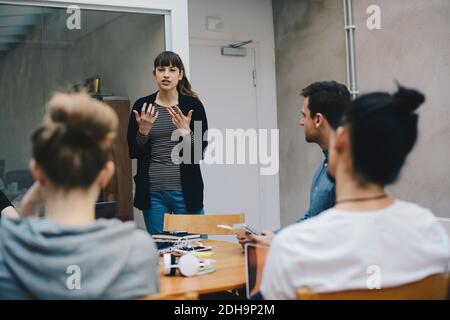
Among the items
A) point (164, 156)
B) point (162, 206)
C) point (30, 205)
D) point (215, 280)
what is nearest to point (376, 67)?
point (164, 156)

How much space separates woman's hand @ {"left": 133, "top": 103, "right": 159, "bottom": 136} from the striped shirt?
0.04m

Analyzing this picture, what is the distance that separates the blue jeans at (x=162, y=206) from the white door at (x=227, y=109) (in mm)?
2000

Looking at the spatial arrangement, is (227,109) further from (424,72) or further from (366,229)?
(366,229)

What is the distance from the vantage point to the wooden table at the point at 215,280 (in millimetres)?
1624

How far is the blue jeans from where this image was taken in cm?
331

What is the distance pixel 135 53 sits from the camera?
189 inches

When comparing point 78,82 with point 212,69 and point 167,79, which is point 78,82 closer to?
point 167,79

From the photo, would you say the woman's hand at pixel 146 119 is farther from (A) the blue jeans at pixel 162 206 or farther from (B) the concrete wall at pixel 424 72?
(B) the concrete wall at pixel 424 72

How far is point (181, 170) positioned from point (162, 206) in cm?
25

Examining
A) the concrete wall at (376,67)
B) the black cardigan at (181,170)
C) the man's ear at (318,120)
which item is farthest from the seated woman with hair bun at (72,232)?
the concrete wall at (376,67)

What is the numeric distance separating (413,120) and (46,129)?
3.02 feet

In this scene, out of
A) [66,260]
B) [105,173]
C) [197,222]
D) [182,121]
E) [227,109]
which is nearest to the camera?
[66,260]

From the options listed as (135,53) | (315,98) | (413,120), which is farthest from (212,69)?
(413,120)

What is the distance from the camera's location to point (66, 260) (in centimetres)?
123
